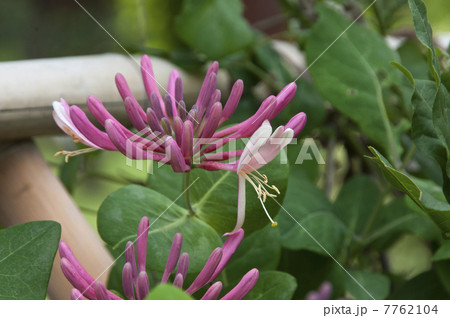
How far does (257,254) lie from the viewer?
13.0 inches

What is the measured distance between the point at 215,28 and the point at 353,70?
0.44 ft

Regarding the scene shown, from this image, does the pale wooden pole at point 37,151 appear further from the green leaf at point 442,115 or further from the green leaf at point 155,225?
the green leaf at point 442,115

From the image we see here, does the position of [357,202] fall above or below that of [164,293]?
below

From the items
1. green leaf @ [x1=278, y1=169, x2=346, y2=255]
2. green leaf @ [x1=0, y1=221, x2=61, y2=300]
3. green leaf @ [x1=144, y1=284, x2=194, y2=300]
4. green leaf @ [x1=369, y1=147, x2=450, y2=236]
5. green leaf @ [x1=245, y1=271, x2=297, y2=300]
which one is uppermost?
green leaf @ [x1=144, y1=284, x2=194, y2=300]

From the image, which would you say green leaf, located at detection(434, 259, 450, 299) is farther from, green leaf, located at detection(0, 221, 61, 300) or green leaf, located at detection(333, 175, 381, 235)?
green leaf, located at detection(0, 221, 61, 300)

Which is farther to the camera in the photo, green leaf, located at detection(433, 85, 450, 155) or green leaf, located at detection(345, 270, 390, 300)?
green leaf, located at detection(345, 270, 390, 300)

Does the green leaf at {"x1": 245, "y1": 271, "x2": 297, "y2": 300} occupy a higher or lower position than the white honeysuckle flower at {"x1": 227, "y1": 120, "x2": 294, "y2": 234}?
lower

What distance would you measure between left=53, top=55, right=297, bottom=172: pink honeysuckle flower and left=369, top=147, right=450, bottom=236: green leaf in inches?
2.2

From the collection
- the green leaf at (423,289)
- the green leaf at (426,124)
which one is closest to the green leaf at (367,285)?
the green leaf at (423,289)

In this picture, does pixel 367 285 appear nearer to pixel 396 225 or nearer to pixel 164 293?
pixel 396 225

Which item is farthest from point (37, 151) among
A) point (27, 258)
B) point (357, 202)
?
point (357, 202)

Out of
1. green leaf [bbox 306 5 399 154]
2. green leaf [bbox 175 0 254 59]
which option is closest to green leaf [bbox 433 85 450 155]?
green leaf [bbox 306 5 399 154]

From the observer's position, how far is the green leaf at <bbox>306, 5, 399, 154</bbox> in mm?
383

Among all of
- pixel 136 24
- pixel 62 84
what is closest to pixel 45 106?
pixel 62 84
